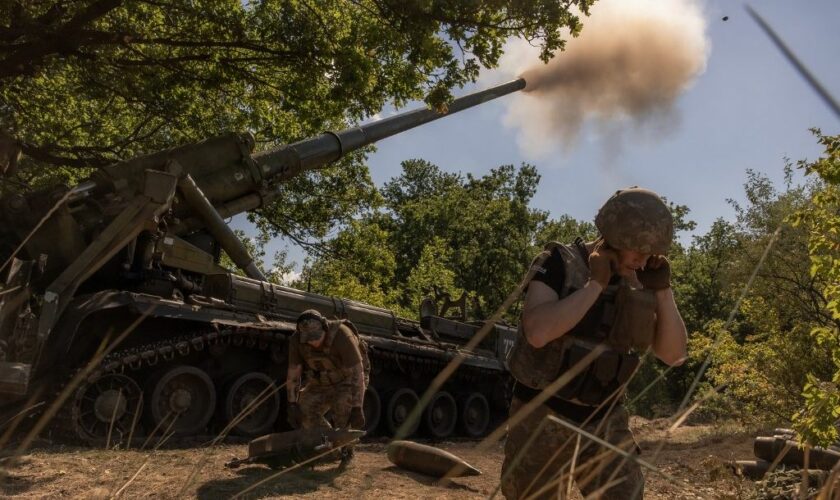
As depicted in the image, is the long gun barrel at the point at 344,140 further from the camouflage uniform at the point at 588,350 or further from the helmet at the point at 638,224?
the helmet at the point at 638,224

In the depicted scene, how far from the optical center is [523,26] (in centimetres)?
1020

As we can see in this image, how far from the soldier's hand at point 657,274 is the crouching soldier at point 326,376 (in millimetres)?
5157

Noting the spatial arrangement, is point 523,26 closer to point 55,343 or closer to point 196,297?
point 196,297

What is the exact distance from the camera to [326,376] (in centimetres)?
830

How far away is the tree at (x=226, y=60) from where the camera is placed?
33.4 feet

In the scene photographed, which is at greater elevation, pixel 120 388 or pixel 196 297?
pixel 196 297

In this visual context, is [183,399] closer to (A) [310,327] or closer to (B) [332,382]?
(B) [332,382]

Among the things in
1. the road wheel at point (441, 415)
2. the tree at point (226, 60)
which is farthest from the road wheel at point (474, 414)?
the tree at point (226, 60)

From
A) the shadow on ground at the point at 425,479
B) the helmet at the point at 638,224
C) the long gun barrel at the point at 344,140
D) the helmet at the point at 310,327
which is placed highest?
the long gun barrel at the point at 344,140

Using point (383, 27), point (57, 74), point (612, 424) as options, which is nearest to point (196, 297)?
point (383, 27)

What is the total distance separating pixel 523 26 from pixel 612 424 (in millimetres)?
7764

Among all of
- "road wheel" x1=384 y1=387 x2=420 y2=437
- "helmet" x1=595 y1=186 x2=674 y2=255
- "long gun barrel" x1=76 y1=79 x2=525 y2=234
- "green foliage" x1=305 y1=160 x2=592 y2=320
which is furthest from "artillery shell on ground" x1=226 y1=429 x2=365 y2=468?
"green foliage" x1=305 y1=160 x2=592 y2=320

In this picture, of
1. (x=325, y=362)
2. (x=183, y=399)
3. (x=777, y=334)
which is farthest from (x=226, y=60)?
(x=777, y=334)

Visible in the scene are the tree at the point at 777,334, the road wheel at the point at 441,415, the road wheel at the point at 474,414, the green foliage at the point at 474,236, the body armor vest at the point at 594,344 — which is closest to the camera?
the body armor vest at the point at 594,344
